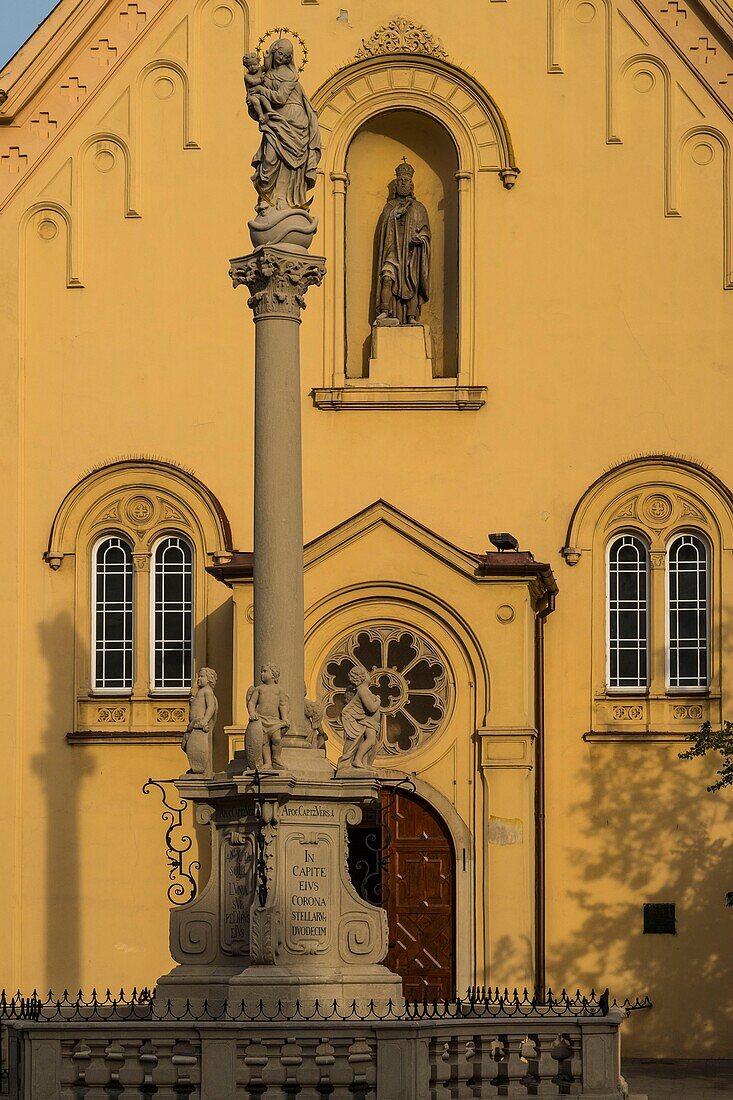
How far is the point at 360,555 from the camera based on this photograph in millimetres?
30797

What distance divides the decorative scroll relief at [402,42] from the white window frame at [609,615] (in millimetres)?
6519

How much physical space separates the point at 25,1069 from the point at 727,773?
1081cm

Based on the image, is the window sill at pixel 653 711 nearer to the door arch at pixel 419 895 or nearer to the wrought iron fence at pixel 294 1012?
the door arch at pixel 419 895

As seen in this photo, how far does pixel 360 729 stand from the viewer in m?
24.2

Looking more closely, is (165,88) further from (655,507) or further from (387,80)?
(655,507)

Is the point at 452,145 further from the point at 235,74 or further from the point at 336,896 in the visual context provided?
the point at 336,896

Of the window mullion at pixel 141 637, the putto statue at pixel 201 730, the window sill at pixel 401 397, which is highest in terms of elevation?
the window sill at pixel 401 397

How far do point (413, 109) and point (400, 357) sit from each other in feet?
10.5

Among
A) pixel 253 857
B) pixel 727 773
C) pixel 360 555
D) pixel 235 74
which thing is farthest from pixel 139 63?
pixel 253 857

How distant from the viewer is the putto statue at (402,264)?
33.1 metres

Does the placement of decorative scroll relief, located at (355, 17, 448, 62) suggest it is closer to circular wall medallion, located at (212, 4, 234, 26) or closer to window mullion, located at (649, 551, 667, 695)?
circular wall medallion, located at (212, 4, 234, 26)

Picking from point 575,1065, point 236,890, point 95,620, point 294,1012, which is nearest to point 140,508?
point 95,620

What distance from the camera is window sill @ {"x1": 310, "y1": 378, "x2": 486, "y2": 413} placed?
3256 centimetres

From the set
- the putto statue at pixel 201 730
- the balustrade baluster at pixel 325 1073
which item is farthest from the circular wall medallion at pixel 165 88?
the balustrade baluster at pixel 325 1073
